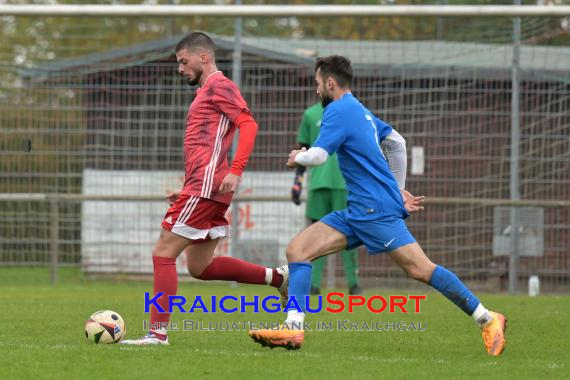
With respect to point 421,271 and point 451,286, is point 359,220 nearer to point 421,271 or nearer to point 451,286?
point 421,271

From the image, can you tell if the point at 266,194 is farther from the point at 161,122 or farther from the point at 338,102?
the point at 338,102

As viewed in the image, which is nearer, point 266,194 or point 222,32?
point 266,194

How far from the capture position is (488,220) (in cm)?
1466

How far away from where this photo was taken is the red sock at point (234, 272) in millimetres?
8258

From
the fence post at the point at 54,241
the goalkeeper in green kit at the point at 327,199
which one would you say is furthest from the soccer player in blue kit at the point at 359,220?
the fence post at the point at 54,241

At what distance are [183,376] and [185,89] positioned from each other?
377 inches

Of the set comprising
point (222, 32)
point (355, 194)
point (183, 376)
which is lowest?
point (183, 376)

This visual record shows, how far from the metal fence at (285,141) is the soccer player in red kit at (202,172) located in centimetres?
659

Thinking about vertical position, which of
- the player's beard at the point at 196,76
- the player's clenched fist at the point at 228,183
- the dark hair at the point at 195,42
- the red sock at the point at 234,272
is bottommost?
the red sock at the point at 234,272

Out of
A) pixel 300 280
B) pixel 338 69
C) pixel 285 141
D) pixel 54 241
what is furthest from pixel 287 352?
pixel 285 141

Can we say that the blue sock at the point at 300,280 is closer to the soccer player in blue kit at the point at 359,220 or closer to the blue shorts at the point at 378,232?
the soccer player in blue kit at the point at 359,220

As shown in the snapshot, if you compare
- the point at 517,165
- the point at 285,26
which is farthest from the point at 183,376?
the point at 285,26

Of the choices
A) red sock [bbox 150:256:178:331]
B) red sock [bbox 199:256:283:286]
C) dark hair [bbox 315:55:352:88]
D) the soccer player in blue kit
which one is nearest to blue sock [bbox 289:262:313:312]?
the soccer player in blue kit

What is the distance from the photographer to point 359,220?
742 centimetres
